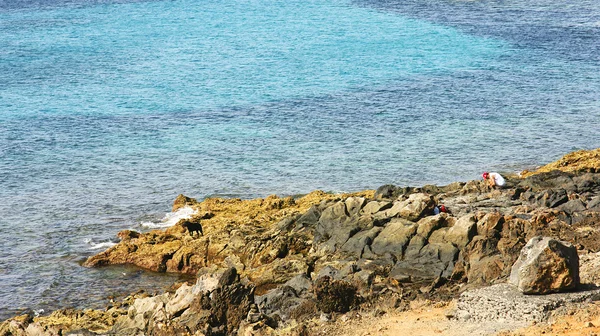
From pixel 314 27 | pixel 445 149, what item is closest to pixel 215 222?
pixel 445 149

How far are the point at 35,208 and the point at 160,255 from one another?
7591 millimetres

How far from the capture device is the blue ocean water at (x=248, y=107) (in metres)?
28.5

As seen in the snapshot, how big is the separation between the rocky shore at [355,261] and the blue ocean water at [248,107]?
1.88 metres

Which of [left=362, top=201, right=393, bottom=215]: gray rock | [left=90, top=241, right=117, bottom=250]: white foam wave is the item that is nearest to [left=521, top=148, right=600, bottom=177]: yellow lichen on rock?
[left=362, top=201, right=393, bottom=215]: gray rock

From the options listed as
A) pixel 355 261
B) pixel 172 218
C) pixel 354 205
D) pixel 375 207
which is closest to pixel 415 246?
pixel 355 261

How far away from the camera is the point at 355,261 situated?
1939cm

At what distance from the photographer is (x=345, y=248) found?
66.2 feet

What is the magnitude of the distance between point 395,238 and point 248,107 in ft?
73.1

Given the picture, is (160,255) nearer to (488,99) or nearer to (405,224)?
(405,224)

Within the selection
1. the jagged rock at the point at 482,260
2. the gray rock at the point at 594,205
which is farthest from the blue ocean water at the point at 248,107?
the gray rock at the point at 594,205

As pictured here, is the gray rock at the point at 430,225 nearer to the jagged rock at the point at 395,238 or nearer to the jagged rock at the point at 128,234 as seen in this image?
the jagged rock at the point at 395,238

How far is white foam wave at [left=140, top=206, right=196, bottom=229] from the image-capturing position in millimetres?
26411

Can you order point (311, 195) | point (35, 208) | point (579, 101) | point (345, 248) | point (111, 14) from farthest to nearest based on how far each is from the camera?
point (111, 14) < point (579, 101) < point (35, 208) < point (311, 195) < point (345, 248)

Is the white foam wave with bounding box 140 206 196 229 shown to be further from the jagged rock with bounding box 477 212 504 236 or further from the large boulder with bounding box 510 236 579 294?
the large boulder with bounding box 510 236 579 294
